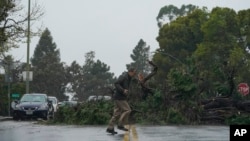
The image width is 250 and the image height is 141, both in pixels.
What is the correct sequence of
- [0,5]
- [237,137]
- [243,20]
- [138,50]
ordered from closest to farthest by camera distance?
[237,137]
[0,5]
[243,20]
[138,50]

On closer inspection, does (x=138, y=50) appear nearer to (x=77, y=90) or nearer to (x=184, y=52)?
(x=77, y=90)

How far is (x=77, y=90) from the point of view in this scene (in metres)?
105

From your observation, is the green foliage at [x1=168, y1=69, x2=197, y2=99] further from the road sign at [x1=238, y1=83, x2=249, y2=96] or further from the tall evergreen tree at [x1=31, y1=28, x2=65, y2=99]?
the tall evergreen tree at [x1=31, y1=28, x2=65, y2=99]

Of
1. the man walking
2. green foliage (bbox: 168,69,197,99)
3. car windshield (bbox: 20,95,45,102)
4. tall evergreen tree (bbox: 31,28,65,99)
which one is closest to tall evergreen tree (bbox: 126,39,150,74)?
tall evergreen tree (bbox: 31,28,65,99)

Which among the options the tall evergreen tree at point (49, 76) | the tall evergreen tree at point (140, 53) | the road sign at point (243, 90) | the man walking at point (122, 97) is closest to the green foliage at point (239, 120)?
the road sign at point (243, 90)

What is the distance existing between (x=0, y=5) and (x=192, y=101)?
508 inches

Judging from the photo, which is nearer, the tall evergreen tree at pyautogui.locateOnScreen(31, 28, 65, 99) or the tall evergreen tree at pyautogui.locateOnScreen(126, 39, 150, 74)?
the tall evergreen tree at pyautogui.locateOnScreen(31, 28, 65, 99)

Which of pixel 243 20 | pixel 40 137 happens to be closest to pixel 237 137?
pixel 40 137

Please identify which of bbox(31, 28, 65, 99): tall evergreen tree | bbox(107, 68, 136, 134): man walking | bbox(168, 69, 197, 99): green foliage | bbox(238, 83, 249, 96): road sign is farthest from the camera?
bbox(31, 28, 65, 99): tall evergreen tree

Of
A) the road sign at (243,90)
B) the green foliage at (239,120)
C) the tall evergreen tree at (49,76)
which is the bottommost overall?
the green foliage at (239,120)

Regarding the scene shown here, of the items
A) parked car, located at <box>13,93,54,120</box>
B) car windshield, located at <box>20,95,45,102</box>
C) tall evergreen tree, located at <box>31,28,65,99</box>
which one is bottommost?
parked car, located at <box>13,93,54,120</box>

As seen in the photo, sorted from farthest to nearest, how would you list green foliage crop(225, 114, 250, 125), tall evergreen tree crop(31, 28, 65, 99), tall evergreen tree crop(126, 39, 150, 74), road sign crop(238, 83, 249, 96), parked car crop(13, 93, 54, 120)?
tall evergreen tree crop(126, 39, 150, 74), tall evergreen tree crop(31, 28, 65, 99), parked car crop(13, 93, 54, 120), road sign crop(238, 83, 249, 96), green foliage crop(225, 114, 250, 125)

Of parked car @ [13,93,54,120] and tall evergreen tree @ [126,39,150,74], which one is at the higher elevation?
tall evergreen tree @ [126,39,150,74]

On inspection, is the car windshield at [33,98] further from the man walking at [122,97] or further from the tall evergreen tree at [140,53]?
the tall evergreen tree at [140,53]
